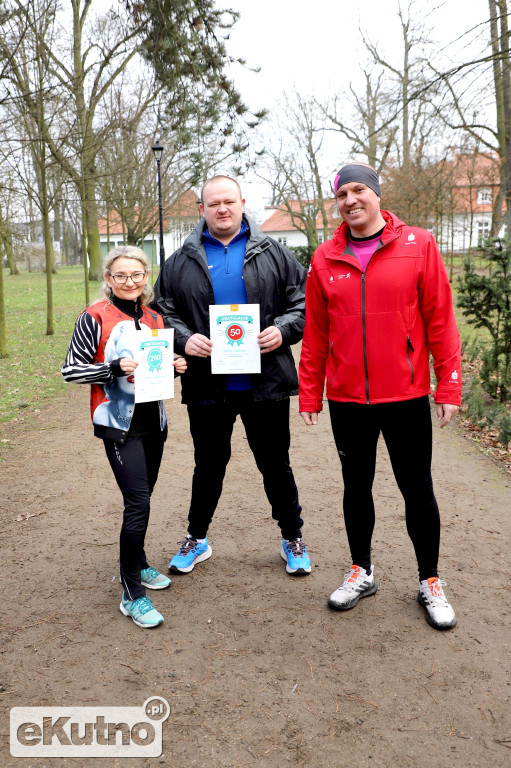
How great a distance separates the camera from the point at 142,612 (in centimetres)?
312

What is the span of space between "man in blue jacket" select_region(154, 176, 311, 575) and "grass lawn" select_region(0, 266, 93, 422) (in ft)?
6.40

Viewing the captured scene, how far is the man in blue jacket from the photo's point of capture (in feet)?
10.8

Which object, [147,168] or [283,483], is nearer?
[283,483]

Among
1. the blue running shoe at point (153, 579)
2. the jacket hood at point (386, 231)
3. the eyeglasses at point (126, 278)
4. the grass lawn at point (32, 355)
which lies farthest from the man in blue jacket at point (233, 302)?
the grass lawn at point (32, 355)

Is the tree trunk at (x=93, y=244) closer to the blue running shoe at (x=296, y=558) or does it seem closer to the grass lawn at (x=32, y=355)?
the grass lawn at (x=32, y=355)

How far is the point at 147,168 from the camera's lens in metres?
22.8

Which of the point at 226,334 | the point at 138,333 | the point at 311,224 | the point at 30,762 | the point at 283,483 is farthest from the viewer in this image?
the point at 311,224

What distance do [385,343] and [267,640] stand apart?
1577 mm

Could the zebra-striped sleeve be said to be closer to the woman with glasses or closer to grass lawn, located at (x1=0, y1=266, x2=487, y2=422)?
the woman with glasses

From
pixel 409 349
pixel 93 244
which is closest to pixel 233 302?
pixel 409 349

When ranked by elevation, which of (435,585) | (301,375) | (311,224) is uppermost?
(311,224)

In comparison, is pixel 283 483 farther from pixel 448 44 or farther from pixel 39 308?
pixel 39 308

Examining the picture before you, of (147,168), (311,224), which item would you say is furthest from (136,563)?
(311,224)

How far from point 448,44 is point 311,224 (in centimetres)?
3120
